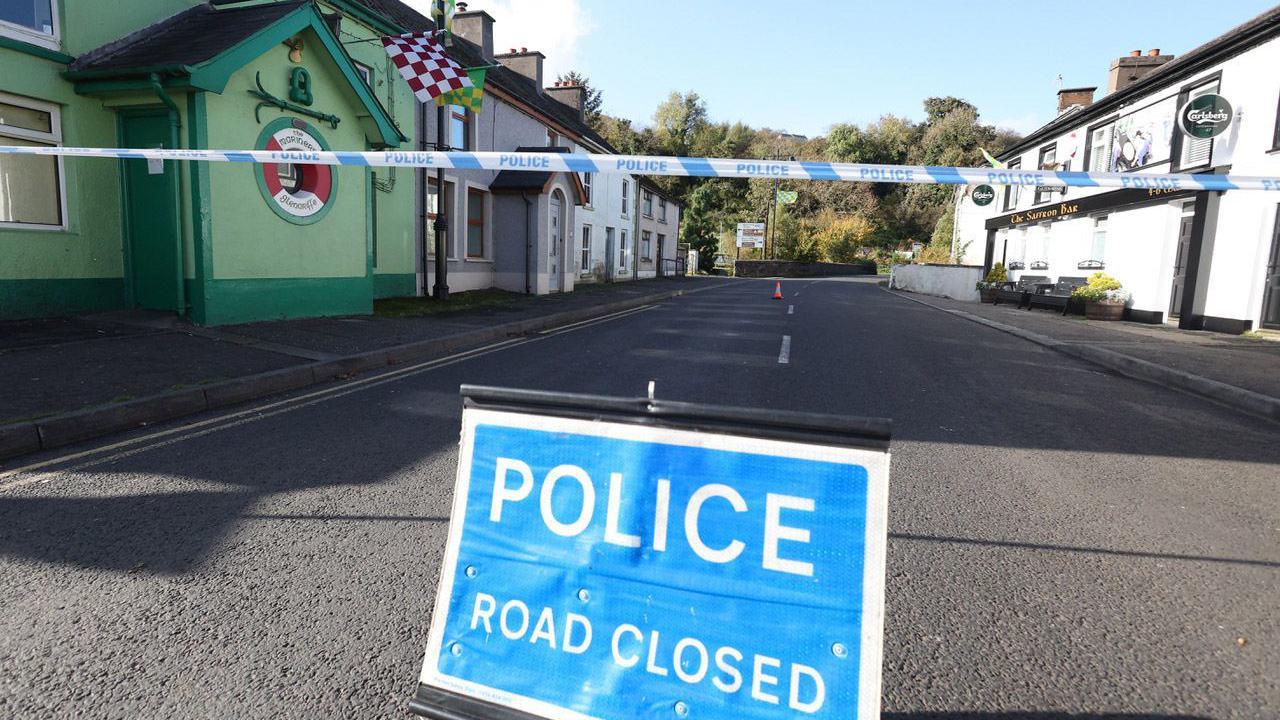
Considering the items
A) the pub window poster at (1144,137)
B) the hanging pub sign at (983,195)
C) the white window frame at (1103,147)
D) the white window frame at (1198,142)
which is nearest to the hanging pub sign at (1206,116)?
the white window frame at (1198,142)

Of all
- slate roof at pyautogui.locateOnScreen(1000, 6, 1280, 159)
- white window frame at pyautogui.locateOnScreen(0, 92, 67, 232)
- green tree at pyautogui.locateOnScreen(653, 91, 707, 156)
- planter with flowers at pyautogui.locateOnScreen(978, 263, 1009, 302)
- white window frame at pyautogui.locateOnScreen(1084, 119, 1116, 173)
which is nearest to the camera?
white window frame at pyautogui.locateOnScreen(0, 92, 67, 232)

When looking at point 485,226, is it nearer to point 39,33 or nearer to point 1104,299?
point 39,33

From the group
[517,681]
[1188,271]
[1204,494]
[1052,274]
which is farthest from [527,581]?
[1052,274]

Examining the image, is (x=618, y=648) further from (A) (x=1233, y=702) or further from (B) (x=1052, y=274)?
(B) (x=1052, y=274)

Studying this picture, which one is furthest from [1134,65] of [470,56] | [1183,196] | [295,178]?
[295,178]

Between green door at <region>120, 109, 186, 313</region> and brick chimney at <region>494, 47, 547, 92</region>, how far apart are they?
19117 millimetres

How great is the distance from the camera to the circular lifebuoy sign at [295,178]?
1042 cm

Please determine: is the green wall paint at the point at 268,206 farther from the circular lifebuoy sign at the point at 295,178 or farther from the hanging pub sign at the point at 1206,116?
the hanging pub sign at the point at 1206,116

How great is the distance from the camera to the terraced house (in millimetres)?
9031

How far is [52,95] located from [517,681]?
11.4 meters

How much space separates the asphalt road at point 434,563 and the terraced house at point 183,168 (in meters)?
5.17

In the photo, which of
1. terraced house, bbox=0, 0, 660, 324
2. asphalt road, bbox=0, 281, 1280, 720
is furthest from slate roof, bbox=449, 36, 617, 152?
asphalt road, bbox=0, 281, 1280, 720

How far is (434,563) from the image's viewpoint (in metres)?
3.08

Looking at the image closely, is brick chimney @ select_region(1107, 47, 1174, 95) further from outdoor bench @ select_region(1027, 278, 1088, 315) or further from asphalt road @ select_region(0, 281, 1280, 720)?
asphalt road @ select_region(0, 281, 1280, 720)
